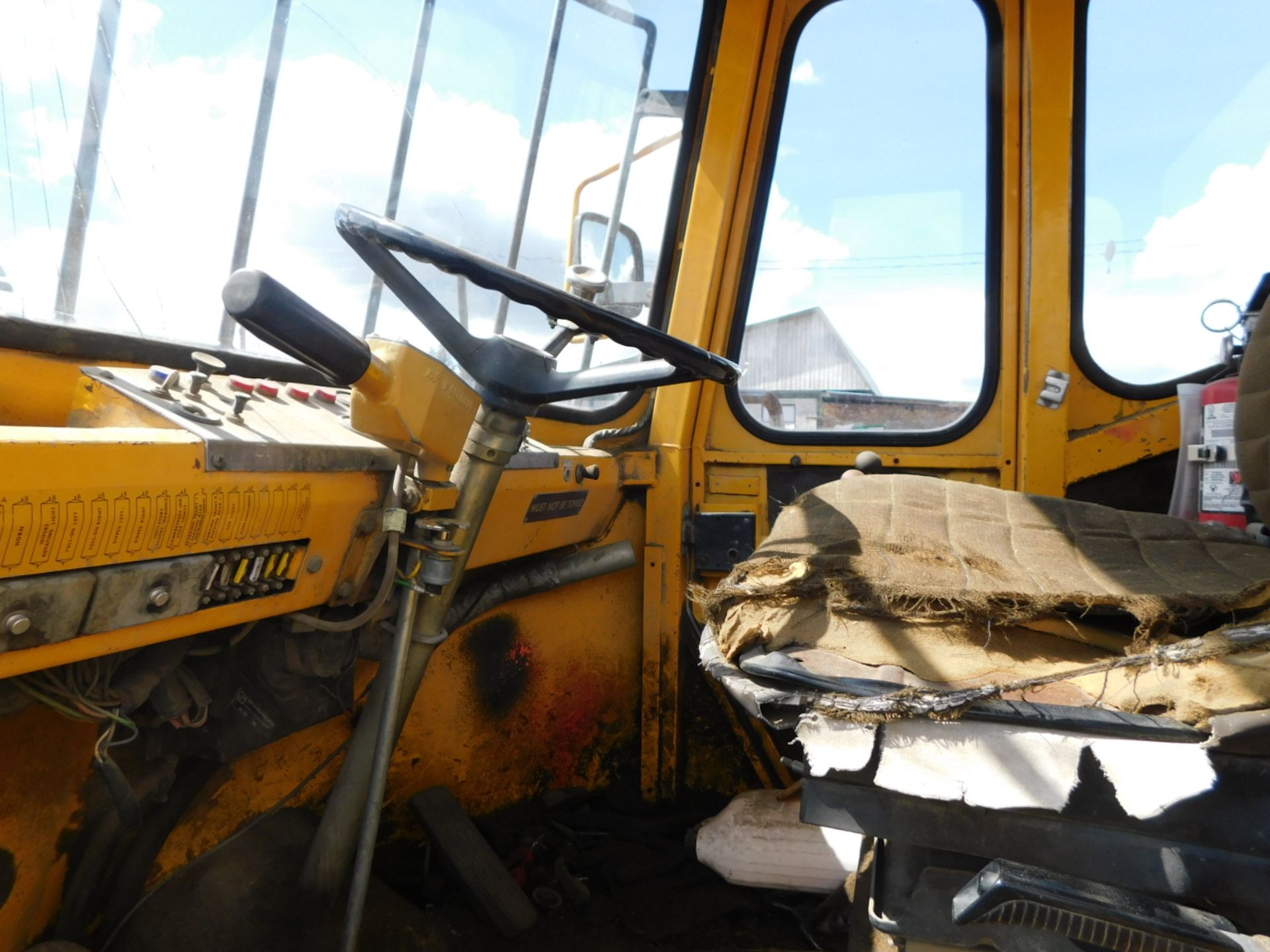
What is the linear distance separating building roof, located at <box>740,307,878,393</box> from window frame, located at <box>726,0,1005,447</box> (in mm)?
44

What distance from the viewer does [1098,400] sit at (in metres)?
1.98

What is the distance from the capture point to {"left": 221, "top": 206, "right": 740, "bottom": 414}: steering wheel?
1.06 metres

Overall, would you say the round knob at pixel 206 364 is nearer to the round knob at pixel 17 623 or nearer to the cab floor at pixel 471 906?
the round knob at pixel 17 623

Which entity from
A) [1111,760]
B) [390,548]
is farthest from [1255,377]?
[390,548]

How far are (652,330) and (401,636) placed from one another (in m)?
0.54

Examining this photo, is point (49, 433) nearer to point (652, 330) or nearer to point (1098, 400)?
point (652, 330)

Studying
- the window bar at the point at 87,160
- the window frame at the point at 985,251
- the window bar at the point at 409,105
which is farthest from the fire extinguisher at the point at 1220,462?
the window bar at the point at 87,160

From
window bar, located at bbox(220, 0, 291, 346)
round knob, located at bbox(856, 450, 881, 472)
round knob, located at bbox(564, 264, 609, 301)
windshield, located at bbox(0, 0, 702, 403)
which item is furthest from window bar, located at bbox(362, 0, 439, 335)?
round knob, located at bbox(856, 450, 881, 472)

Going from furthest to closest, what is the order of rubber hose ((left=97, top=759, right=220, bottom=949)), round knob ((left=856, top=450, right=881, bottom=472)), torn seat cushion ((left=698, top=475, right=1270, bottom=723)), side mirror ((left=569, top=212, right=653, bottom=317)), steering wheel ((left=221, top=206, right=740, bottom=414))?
side mirror ((left=569, top=212, right=653, bottom=317))
round knob ((left=856, top=450, right=881, bottom=472))
rubber hose ((left=97, top=759, right=220, bottom=949))
steering wheel ((left=221, top=206, right=740, bottom=414))
torn seat cushion ((left=698, top=475, right=1270, bottom=723))

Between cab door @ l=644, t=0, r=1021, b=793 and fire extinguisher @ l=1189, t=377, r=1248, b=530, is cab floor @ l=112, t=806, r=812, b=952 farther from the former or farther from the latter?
fire extinguisher @ l=1189, t=377, r=1248, b=530

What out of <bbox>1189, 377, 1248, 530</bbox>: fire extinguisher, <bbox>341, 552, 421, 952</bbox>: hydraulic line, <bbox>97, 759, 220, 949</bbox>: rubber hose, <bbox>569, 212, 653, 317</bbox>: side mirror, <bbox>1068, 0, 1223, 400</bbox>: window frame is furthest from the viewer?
<bbox>569, 212, 653, 317</bbox>: side mirror

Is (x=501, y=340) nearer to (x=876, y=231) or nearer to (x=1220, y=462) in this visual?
(x=876, y=231)

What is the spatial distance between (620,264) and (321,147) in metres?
0.84

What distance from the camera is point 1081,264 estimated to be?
1967 millimetres
